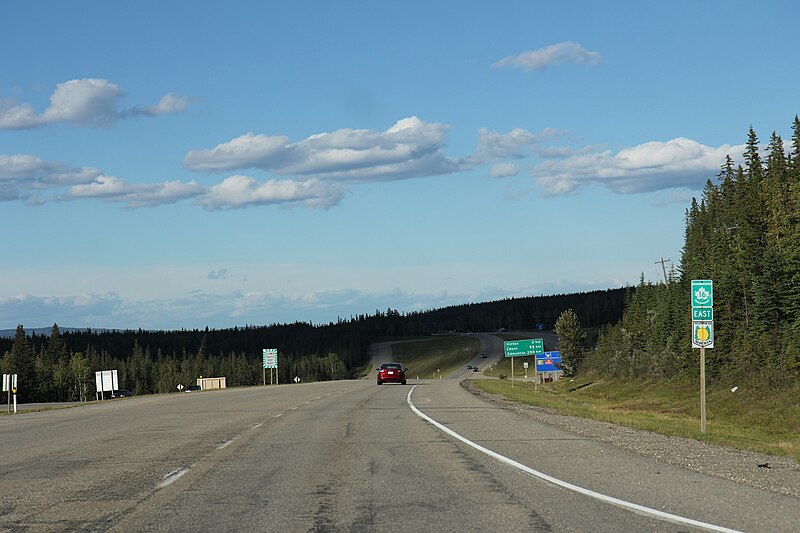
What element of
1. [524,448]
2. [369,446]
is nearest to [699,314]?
[524,448]

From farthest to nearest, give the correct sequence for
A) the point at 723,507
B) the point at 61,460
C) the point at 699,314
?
the point at 699,314
the point at 61,460
the point at 723,507

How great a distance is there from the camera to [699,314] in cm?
2225

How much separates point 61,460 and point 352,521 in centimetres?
894

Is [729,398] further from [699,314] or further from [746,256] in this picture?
[699,314]

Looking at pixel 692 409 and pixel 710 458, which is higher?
pixel 710 458

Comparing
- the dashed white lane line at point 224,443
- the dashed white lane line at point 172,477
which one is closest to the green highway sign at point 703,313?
the dashed white lane line at point 224,443

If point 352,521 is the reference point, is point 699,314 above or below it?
above

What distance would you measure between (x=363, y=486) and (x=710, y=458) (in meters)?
6.33

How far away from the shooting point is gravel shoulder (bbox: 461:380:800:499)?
12447 mm

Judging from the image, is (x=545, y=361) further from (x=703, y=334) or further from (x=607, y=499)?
(x=607, y=499)

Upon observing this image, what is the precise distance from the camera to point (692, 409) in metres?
62.3

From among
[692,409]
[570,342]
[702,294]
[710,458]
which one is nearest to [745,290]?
[692,409]

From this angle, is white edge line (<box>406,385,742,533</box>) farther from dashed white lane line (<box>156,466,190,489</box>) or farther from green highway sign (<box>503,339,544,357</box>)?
green highway sign (<box>503,339,544,357</box>)

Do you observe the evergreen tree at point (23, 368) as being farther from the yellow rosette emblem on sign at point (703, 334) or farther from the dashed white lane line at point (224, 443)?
the yellow rosette emblem on sign at point (703, 334)
